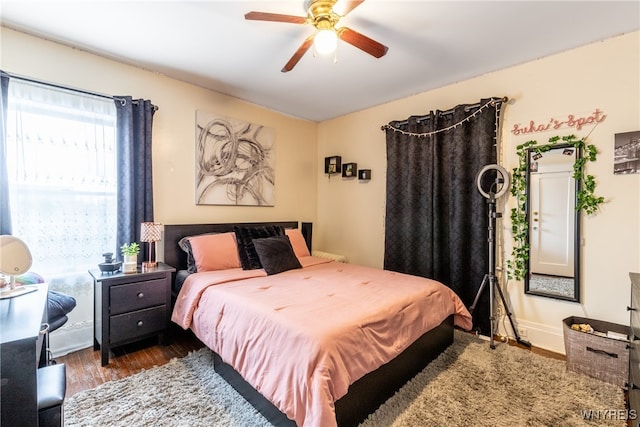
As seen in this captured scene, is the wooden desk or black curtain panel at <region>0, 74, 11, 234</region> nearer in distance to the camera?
the wooden desk

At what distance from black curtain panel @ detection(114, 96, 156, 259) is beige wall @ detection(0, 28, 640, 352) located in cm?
17

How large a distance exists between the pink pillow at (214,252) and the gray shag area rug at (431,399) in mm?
871

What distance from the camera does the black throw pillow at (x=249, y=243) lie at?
2.94 meters

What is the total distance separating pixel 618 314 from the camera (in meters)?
2.26

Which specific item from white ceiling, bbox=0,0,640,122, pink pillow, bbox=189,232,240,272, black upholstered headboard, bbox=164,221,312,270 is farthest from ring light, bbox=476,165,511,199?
black upholstered headboard, bbox=164,221,312,270

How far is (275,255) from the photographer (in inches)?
114

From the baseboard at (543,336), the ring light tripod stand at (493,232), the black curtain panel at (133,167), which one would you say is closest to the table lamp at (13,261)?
the black curtain panel at (133,167)

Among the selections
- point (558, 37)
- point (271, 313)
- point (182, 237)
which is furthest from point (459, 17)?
→ point (182, 237)

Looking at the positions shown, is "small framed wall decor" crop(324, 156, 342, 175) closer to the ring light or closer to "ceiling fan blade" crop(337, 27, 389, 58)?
the ring light

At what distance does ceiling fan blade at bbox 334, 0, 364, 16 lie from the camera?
5.25 ft

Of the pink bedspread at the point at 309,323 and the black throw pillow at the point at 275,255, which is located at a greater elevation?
the black throw pillow at the point at 275,255

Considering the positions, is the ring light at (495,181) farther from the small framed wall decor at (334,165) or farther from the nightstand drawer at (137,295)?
the nightstand drawer at (137,295)

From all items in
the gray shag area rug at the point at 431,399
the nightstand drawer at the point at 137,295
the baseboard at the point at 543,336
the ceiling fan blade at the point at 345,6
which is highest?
the ceiling fan blade at the point at 345,6

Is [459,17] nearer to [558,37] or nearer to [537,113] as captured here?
[558,37]
